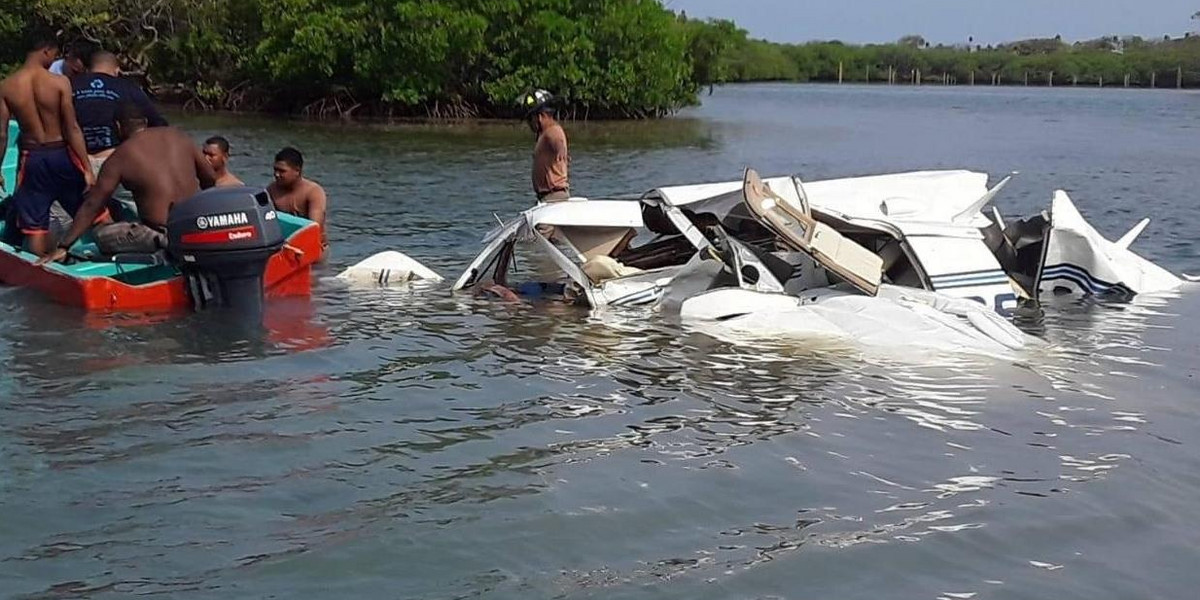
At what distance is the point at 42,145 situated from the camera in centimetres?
1066

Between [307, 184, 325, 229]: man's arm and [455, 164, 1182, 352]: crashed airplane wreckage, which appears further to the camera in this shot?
[307, 184, 325, 229]: man's arm

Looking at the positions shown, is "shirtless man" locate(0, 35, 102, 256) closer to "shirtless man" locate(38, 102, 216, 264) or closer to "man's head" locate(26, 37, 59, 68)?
"man's head" locate(26, 37, 59, 68)

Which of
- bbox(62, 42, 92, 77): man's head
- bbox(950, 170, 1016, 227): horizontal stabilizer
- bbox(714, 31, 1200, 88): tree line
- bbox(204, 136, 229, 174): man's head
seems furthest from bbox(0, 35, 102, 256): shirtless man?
bbox(714, 31, 1200, 88): tree line

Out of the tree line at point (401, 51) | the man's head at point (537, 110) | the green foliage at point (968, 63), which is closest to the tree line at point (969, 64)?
the green foliage at point (968, 63)

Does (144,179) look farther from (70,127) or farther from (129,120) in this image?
(70,127)

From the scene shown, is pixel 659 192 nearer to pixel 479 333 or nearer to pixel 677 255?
pixel 677 255

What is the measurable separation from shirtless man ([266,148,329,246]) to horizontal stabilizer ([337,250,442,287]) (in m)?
0.55

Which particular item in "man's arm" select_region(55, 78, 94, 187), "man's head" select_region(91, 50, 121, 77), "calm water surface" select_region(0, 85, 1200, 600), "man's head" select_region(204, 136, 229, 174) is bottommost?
"calm water surface" select_region(0, 85, 1200, 600)

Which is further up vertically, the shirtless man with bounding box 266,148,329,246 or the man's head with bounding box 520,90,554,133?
the man's head with bounding box 520,90,554,133

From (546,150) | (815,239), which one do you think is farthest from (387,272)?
(815,239)

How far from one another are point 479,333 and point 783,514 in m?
4.32

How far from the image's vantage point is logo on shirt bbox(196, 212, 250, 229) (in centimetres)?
918

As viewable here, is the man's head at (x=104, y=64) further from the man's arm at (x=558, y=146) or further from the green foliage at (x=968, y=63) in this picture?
the green foliage at (x=968, y=63)

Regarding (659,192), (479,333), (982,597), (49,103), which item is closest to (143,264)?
(49,103)
